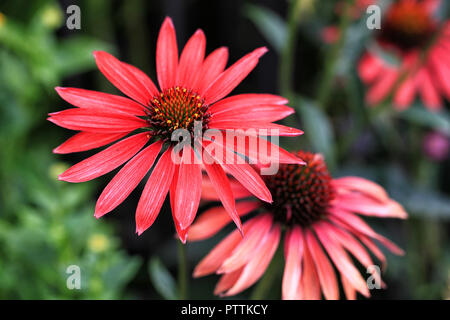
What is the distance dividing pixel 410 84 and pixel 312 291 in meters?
0.76

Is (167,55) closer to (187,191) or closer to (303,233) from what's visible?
(187,191)

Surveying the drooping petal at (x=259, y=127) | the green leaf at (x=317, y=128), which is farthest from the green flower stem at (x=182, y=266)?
the green leaf at (x=317, y=128)

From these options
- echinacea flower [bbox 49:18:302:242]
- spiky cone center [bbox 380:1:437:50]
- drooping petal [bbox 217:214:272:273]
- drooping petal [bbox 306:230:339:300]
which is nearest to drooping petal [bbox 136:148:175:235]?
Answer: echinacea flower [bbox 49:18:302:242]

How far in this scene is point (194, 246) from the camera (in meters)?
1.12

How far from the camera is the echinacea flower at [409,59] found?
3.62ft

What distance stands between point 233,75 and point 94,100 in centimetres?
14

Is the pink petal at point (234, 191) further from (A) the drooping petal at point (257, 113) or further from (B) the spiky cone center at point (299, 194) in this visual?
(A) the drooping petal at point (257, 113)

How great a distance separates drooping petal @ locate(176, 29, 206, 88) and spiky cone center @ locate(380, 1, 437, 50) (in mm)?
894

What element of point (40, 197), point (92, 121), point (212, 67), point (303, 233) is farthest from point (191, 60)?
point (40, 197)

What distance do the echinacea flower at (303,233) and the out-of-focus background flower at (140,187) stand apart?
0.11 m

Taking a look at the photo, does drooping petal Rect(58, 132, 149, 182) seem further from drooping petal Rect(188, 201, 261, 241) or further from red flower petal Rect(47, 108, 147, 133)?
drooping petal Rect(188, 201, 261, 241)

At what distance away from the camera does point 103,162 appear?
0.45 meters

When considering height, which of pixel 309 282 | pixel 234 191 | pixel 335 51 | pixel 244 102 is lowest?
pixel 309 282

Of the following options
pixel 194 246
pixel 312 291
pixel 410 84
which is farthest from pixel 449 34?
pixel 312 291
